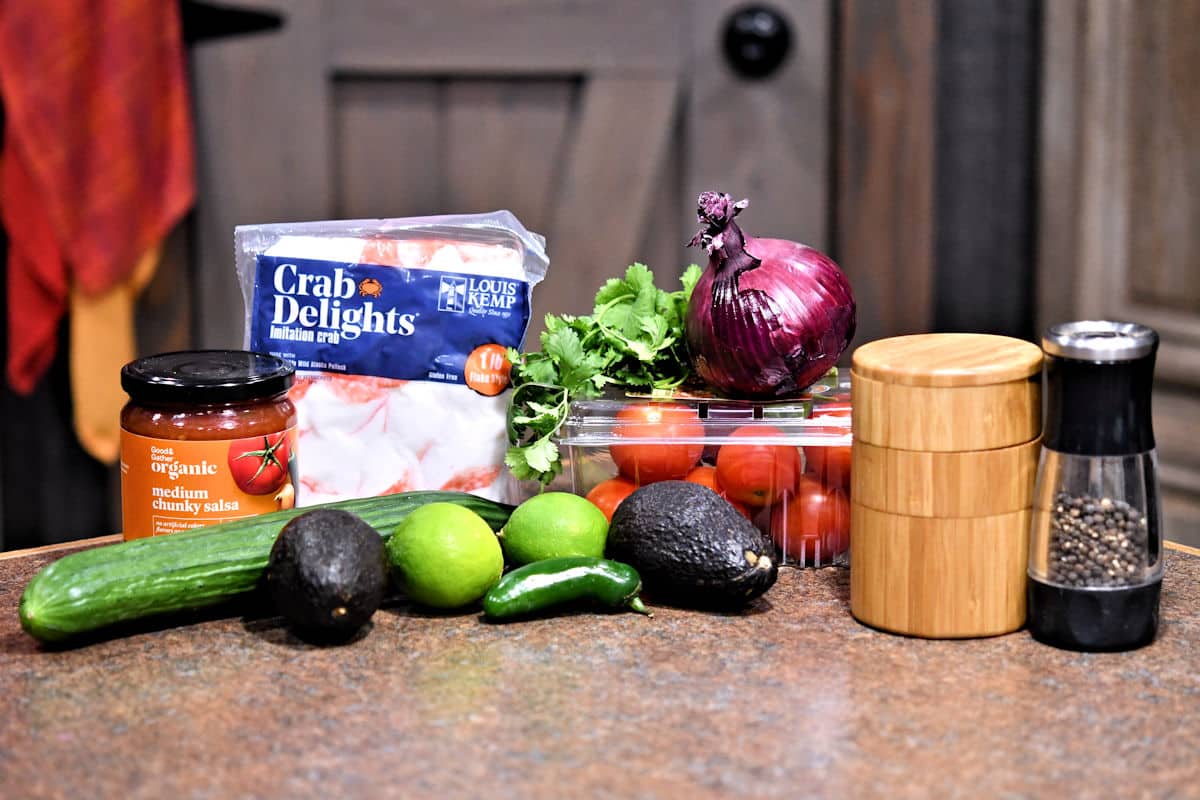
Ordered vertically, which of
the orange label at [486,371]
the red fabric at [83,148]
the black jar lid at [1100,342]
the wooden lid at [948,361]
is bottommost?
the orange label at [486,371]

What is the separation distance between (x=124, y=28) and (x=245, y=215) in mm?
295

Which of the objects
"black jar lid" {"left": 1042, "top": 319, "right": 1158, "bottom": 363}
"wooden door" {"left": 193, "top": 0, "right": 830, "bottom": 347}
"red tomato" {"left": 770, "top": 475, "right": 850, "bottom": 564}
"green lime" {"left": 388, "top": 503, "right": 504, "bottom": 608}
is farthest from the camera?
"wooden door" {"left": 193, "top": 0, "right": 830, "bottom": 347}

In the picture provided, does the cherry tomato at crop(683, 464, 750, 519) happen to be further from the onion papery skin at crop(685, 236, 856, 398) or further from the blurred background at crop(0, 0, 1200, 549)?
the blurred background at crop(0, 0, 1200, 549)

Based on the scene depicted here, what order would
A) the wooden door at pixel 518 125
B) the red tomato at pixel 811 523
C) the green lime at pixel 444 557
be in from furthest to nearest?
the wooden door at pixel 518 125 < the red tomato at pixel 811 523 < the green lime at pixel 444 557

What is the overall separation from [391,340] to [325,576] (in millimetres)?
308

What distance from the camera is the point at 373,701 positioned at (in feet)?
3.03

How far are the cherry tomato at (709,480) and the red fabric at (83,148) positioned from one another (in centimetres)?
107

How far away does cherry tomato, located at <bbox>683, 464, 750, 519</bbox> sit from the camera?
1.16 m

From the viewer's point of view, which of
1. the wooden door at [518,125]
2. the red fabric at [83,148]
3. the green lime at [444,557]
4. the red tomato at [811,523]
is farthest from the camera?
the wooden door at [518,125]

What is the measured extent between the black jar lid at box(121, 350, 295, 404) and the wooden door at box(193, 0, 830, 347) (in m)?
0.86

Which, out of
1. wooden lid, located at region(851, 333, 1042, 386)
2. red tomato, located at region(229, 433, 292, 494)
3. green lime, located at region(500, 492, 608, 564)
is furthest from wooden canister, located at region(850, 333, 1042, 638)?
red tomato, located at region(229, 433, 292, 494)

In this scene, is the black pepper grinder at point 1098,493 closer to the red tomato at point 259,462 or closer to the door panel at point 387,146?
the red tomato at point 259,462

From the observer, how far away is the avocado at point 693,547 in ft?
3.44

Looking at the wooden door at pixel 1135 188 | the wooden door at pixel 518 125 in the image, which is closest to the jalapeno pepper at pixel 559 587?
the wooden door at pixel 518 125
